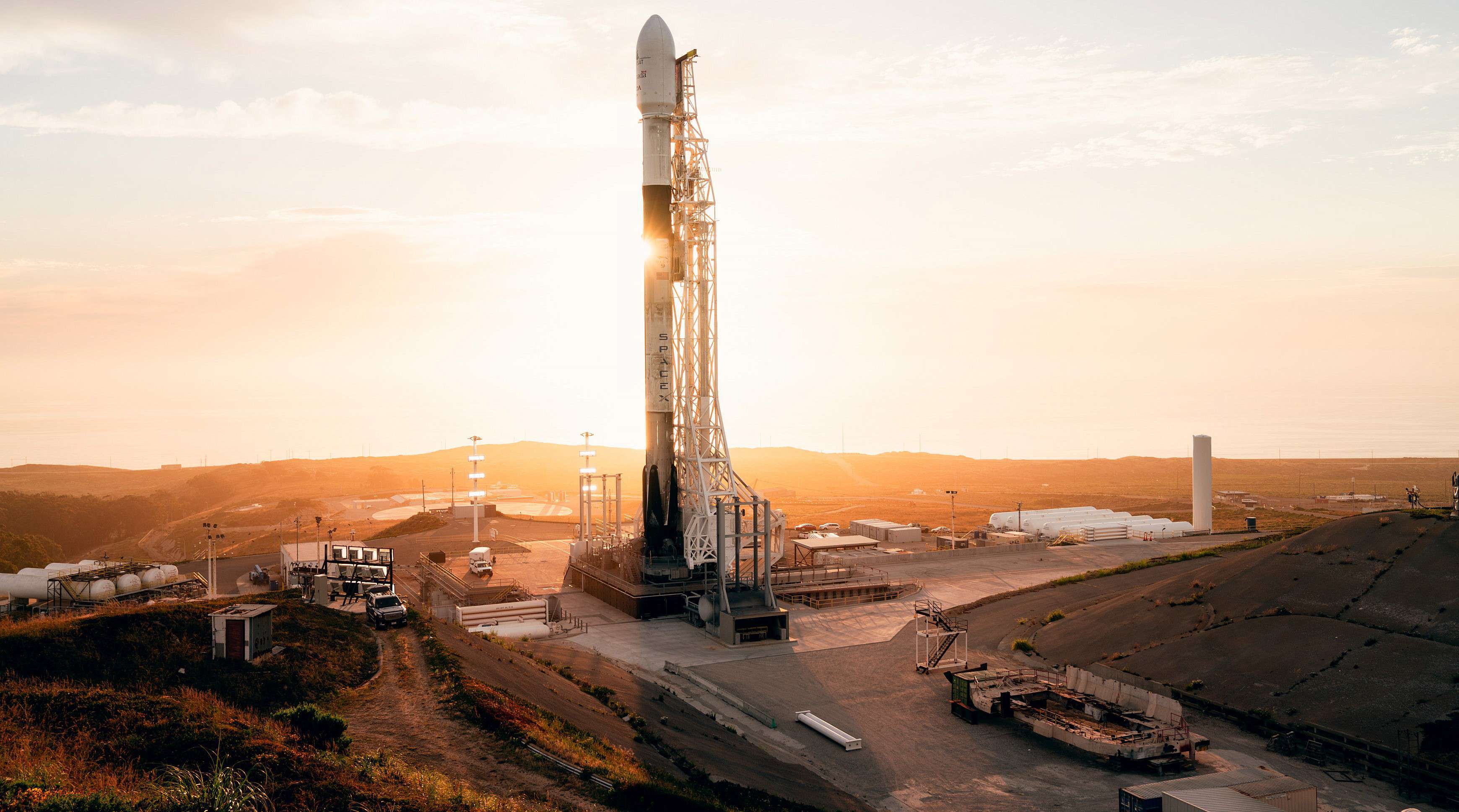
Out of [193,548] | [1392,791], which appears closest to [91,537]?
[193,548]

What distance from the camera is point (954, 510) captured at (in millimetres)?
107000

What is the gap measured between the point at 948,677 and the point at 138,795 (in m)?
29.0

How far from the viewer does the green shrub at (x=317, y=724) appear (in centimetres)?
1964

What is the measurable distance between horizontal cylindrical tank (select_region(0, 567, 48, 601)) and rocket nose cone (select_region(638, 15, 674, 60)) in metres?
46.3

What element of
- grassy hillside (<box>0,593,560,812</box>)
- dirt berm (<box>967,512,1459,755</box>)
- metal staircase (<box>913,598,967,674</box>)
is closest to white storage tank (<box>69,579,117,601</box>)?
grassy hillside (<box>0,593,560,812</box>)

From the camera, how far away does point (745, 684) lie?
121 ft

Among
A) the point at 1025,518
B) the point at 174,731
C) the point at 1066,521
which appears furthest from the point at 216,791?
the point at 1025,518

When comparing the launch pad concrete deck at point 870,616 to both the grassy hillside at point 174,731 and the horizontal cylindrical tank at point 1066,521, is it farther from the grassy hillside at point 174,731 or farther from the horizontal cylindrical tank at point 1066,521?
the grassy hillside at point 174,731

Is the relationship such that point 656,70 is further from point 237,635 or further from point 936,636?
point 237,635

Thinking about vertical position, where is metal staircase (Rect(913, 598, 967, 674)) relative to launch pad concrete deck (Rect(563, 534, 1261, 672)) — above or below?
above

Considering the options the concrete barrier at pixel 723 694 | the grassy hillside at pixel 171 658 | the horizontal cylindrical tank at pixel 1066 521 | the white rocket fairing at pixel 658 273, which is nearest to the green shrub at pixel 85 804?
the grassy hillside at pixel 171 658

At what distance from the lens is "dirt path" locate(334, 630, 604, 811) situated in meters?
19.0

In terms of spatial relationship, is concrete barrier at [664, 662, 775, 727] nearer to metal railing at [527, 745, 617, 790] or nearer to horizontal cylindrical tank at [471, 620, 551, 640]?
horizontal cylindrical tank at [471, 620, 551, 640]

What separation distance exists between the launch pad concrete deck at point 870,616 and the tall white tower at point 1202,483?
9772 millimetres
